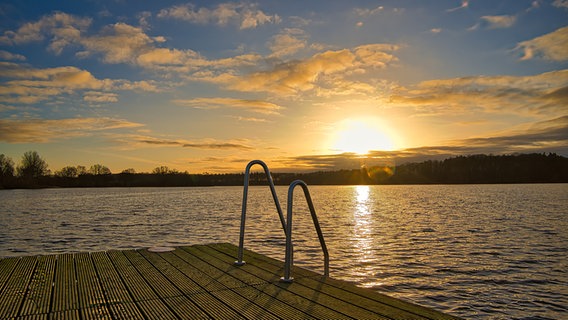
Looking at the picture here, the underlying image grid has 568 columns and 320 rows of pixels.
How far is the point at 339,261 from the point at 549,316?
24.2 feet

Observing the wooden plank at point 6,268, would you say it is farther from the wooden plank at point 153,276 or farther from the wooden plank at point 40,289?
the wooden plank at point 153,276

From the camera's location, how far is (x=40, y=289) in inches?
217

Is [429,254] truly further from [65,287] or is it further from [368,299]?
[65,287]

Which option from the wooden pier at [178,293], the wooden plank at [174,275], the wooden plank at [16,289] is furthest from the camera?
the wooden plank at [174,275]

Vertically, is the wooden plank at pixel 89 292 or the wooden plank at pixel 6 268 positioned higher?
the wooden plank at pixel 6 268

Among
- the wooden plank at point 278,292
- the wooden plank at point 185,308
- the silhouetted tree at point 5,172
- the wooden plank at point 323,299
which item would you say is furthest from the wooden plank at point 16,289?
the silhouetted tree at point 5,172

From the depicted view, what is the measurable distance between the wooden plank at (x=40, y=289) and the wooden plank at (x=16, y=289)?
0.07 meters

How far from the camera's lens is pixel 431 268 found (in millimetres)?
13922

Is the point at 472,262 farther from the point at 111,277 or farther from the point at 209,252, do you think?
the point at 111,277

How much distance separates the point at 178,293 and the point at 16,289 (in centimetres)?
239

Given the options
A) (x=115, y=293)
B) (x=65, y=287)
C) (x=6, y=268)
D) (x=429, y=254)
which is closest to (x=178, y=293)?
(x=115, y=293)

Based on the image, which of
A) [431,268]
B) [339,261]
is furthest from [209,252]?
[431,268]

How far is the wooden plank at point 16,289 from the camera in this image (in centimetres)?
461

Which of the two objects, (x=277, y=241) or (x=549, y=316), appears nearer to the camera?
(x=549, y=316)
